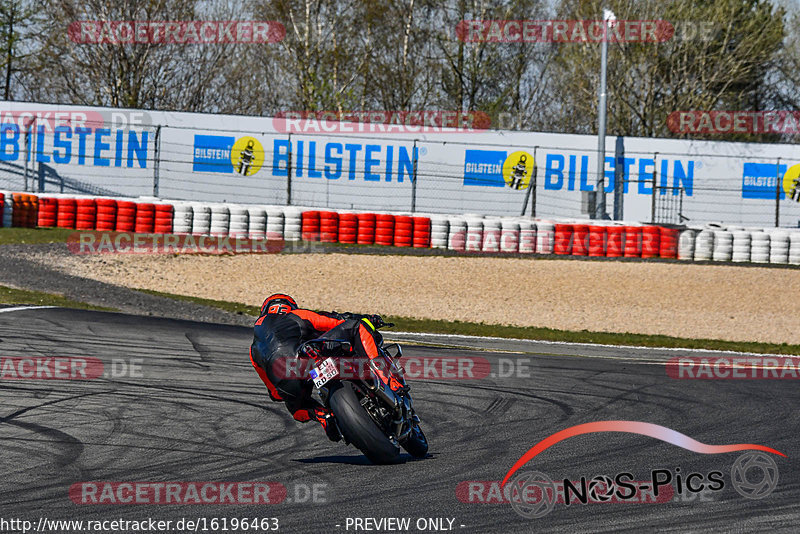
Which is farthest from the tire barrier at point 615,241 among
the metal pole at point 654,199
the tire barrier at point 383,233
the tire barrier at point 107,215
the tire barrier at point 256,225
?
the tire barrier at point 107,215

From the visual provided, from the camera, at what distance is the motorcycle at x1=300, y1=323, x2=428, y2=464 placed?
5949 millimetres

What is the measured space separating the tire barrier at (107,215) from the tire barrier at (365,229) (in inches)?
256

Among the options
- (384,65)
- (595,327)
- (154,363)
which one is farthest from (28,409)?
(384,65)

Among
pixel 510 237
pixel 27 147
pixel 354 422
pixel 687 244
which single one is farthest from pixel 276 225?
pixel 354 422

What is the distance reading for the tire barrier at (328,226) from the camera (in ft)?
87.0

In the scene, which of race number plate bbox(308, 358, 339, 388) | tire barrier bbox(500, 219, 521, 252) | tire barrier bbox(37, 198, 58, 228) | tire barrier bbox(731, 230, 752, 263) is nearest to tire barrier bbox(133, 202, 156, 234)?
tire barrier bbox(37, 198, 58, 228)

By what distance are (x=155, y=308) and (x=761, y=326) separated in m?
11.6

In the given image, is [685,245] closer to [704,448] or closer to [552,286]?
[552,286]

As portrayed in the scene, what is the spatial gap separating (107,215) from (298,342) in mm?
20704

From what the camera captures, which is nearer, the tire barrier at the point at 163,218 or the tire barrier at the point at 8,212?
the tire barrier at the point at 8,212

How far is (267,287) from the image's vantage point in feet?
67.6

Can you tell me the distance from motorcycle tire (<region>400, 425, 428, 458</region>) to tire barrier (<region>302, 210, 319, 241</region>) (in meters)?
19.9

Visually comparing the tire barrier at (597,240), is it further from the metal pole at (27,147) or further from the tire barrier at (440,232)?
the metal pole at (27,147)

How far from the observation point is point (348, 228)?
26.9 m
